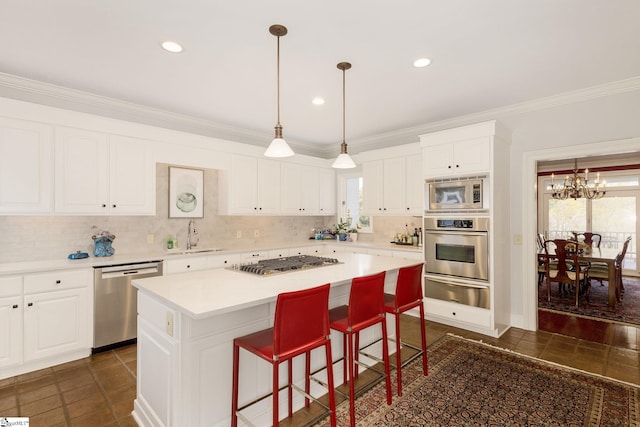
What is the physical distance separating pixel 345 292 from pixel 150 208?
8.55 feet

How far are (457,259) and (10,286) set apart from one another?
4599 mm

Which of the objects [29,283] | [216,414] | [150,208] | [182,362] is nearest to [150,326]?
[182,362]

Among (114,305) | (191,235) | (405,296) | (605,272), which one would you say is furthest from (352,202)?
(605,272)

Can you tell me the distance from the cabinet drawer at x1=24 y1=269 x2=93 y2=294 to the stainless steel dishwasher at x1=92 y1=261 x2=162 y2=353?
0.32 feet

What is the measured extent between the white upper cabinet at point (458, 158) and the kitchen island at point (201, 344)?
7.63ft

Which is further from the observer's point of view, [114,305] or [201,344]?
[114,305]

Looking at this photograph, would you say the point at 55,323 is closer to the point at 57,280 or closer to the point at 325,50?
the point at 57,280

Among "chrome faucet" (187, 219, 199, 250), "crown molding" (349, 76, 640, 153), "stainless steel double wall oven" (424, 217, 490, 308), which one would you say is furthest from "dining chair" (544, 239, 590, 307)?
"chrome faucet" (187, 219, 199, 250)

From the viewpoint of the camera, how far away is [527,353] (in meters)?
3.24

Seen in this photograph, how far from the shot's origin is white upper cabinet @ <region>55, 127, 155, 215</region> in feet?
10.5

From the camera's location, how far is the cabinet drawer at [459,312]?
368cm

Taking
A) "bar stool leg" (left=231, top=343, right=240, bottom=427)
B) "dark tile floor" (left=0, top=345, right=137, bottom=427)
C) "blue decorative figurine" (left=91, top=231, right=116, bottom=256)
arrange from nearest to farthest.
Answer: "bar stool leg" (left=231, top=343, right=240, bottom=427)
"dark tile floor" (left=0, top=345, right=137, bottom=427)
"blue decorative figurine" (left=91, top=231, right=116, bottom=256)

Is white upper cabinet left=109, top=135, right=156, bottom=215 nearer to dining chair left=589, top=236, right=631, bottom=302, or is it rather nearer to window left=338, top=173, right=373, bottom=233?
window left=338, top=173, right=373, bottom=233

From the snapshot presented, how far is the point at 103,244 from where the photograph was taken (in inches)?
140
